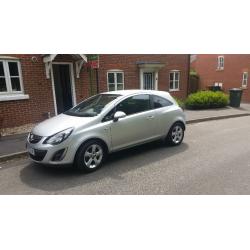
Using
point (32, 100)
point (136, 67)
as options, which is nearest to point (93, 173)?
point (32, 100)

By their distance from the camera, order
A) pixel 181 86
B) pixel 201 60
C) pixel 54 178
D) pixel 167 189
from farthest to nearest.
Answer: pixel 201 60, pixel 181 86, pixel 54 178, pixel 167 189

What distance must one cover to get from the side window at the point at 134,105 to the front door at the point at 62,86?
5322 mm

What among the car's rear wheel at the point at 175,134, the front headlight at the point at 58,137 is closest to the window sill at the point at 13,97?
the front headlight at the point at 58,137

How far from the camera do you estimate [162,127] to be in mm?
5938

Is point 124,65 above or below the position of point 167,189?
above

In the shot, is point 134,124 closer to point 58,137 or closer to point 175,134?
point 175,134

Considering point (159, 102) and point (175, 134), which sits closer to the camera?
point (159, 102)

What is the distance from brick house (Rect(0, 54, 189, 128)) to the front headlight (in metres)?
3.97

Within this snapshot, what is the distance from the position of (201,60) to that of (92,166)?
75.7 ft

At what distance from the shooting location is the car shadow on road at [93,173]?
166 inches

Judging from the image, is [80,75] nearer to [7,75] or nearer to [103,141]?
[7,75]

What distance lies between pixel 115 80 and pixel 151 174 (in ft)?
25.6

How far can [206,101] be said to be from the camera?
14023 mm

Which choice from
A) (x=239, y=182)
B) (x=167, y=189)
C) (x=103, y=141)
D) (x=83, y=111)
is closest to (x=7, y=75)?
(x=83, y=111)
